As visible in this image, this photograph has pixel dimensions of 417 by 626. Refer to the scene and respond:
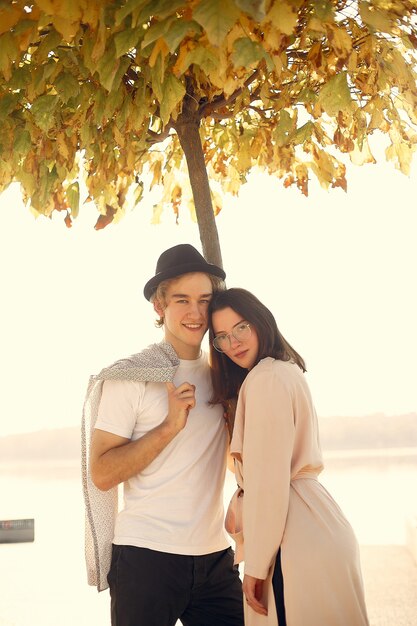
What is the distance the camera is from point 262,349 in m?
2.55

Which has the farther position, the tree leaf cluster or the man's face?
the man's face

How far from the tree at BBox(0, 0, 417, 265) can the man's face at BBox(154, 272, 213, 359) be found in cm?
27

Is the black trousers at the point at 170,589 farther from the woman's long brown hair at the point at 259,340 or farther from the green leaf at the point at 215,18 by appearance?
the green leaf at the point at 215,18

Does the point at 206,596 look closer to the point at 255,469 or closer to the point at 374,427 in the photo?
the point at 255,469

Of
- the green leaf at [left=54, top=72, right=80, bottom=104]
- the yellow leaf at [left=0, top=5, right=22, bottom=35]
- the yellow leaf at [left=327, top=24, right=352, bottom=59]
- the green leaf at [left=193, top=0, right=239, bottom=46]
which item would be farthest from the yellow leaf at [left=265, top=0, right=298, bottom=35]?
the green leaf at [left=54, top=72, right=80, bottom=104]

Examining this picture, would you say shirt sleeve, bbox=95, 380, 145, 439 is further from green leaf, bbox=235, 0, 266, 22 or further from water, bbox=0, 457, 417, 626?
water, bbox=0, 457, 417, 626

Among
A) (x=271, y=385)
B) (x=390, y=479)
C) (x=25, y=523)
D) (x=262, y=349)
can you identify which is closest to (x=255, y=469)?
(x=271, y=385)

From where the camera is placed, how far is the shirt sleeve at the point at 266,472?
7.46 ft

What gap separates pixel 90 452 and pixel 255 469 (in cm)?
59

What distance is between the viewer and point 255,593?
230 cm

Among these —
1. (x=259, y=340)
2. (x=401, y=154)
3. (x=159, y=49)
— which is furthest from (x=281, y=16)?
(x=401, y=154)

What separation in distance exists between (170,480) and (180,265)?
0.70m

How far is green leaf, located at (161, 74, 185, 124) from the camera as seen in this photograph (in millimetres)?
2320

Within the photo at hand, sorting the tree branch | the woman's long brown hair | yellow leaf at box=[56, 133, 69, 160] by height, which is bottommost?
the woman's long brown hair
